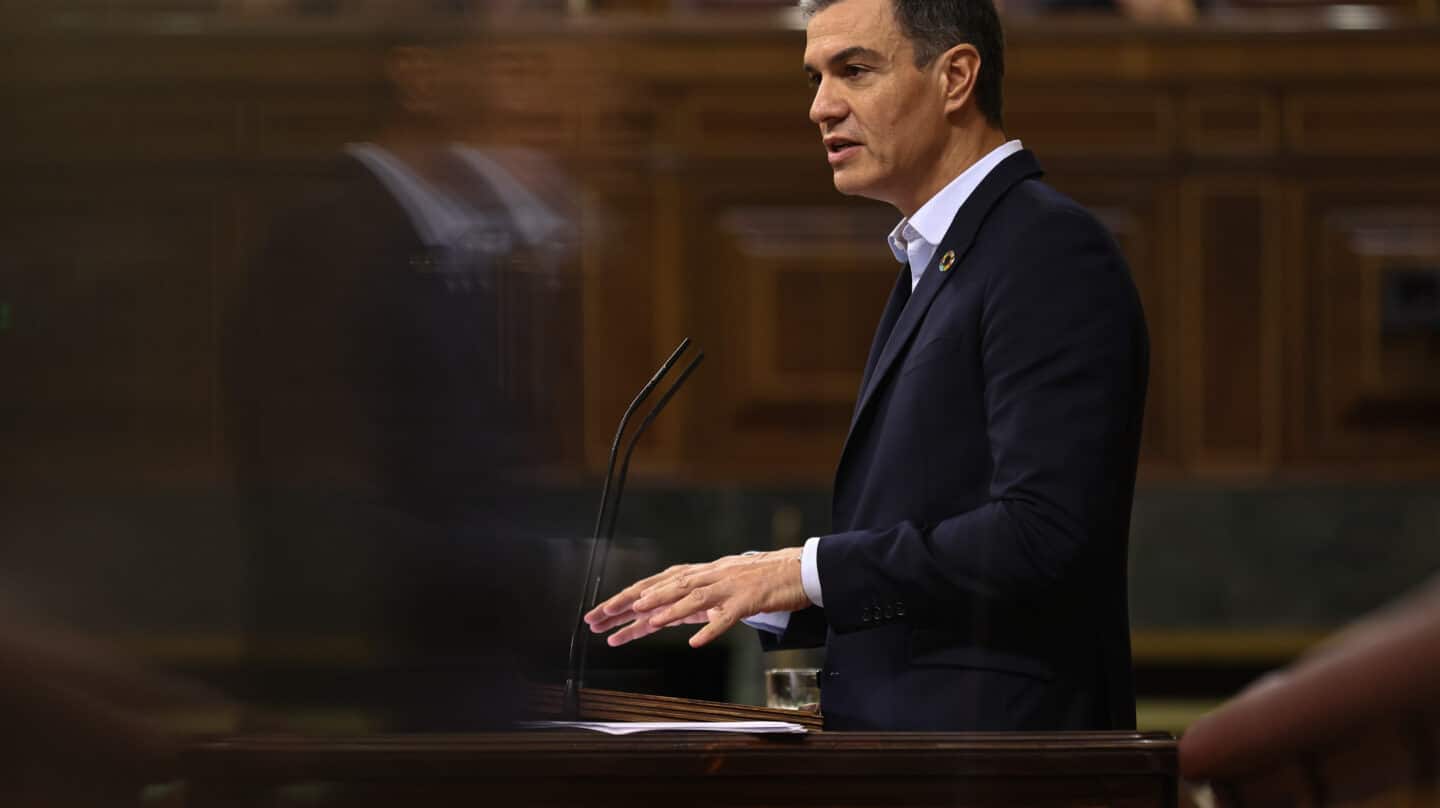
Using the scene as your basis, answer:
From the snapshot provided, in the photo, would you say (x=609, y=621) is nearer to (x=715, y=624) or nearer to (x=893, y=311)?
(x=715, y=624)

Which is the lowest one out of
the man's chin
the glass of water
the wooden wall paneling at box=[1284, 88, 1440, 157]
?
the glass of water

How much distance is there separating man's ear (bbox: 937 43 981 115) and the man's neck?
0.04 feet

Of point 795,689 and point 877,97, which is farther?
point 795,689

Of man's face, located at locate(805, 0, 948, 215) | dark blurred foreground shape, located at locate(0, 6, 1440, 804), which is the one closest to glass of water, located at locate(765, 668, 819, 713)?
man's face, located at locate(805, 0, 948, 215)

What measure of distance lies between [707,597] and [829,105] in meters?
Answer: 0.23

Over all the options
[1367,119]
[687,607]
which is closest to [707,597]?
[687,607]

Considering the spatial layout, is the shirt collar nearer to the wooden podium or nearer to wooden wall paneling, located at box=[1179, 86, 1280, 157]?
the wooden podium

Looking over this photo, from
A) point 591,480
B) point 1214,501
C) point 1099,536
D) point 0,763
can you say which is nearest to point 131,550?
point 0,763

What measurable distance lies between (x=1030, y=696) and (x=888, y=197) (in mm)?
220

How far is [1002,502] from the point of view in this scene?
1.95ft

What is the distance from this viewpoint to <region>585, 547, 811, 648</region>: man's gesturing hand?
582 mm

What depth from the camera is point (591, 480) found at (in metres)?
1.75

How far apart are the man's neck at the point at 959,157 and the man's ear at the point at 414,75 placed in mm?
369

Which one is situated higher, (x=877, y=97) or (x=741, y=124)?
(x=741, y=124)
